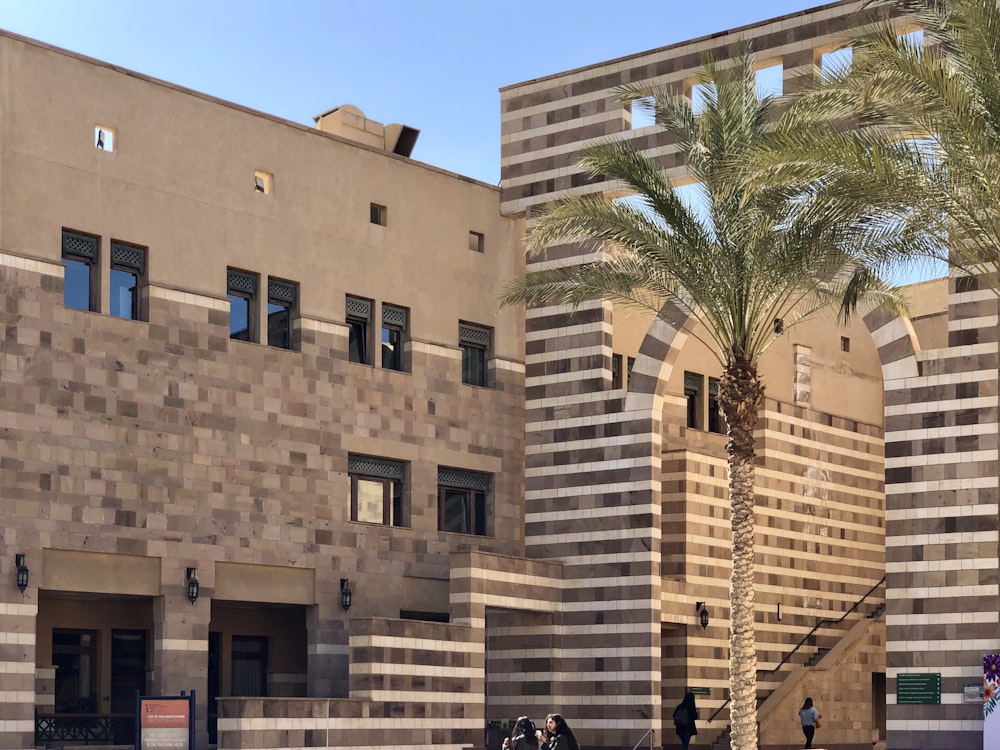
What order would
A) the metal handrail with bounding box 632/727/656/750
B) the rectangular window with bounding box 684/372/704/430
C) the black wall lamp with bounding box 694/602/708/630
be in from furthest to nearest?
the rectangular window with bounding box 684/372/704/430, the black wall lamp with bounding box 694/602/708/630, the metal handrail with bounding box 632/727/656/750

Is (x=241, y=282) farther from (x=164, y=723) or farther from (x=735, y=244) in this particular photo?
(x=735, y=244)

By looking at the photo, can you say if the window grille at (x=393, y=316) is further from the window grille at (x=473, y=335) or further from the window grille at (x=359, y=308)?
the window grille at (x=473, y=335)

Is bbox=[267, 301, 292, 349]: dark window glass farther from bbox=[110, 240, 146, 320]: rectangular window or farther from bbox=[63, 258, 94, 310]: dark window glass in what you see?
bbox=[63, 258, 94, 310]: dark window glass

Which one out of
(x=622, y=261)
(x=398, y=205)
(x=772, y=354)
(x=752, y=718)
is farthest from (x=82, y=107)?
(x=772, y=354)

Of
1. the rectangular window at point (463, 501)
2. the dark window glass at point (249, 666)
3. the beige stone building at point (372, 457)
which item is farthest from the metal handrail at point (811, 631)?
the dark window glass at point (249, 666)

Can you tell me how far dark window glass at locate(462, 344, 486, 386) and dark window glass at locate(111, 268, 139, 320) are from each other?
686cm

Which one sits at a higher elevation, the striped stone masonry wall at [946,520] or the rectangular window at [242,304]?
the rectangular window at [242,304]

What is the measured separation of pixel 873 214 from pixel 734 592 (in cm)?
548

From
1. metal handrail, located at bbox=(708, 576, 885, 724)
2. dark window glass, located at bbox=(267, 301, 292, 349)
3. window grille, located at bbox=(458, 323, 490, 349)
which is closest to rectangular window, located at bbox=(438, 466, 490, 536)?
window grille, located at bbox=(458, 323, 490, 349)

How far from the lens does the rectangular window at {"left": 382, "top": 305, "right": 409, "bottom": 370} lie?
1150 inches

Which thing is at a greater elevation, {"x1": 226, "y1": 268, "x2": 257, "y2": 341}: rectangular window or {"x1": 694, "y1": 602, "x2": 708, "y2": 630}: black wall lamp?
{"x1": 226, "y1": 268, "x2": 257, "y2": 341}: rectangular window

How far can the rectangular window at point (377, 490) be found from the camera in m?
28.4

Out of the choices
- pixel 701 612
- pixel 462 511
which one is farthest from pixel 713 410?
pixel 462 511

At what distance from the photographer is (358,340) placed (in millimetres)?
28875
